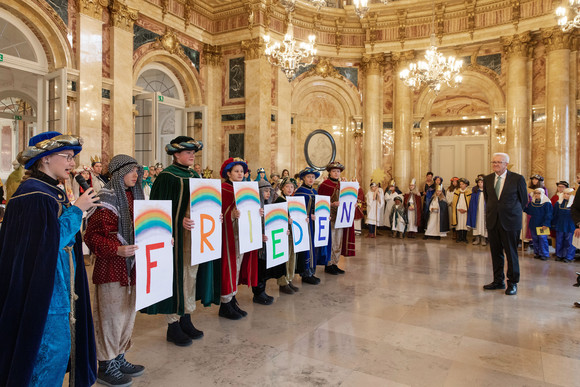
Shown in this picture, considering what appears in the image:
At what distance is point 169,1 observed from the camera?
35.7ft

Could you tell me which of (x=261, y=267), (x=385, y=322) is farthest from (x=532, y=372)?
(x=261, y=267)

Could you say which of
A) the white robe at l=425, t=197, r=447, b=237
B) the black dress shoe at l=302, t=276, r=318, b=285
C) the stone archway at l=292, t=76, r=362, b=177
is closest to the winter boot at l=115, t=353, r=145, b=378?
the black dress shoe at l=302, t=276, r=318, b=285

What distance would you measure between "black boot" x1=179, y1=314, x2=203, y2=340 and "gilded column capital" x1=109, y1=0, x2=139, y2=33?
8.22 m

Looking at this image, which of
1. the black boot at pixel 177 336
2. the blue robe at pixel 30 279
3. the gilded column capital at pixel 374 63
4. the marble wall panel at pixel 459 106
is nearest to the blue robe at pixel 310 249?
the black boot at pixel 177 336

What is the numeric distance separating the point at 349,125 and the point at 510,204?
925 cm

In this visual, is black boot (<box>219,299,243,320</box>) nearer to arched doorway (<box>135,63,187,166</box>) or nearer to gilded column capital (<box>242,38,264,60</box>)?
arched doorway (<box>135,63,187,166</box>)

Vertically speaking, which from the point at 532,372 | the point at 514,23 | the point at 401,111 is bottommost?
the point at 532,372

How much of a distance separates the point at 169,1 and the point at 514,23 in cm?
1018

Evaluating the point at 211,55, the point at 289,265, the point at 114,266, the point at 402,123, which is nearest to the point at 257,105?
the point at 211,55

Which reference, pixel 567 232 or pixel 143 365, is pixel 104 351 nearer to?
pixel 143 365

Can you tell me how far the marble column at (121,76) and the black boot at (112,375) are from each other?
24.0ft

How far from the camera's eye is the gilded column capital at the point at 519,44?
37.5 feet

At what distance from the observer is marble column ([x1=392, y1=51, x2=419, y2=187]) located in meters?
13.2

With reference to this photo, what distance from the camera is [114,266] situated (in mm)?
2814
